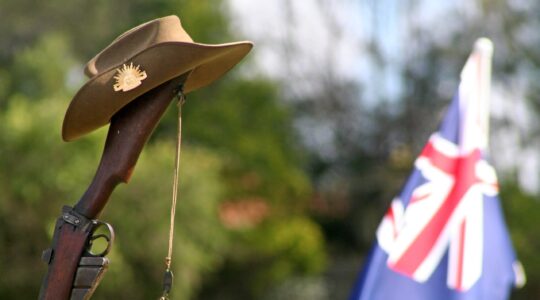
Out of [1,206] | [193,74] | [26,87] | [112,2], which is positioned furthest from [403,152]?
[193,74]

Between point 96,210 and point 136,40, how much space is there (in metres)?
0.49

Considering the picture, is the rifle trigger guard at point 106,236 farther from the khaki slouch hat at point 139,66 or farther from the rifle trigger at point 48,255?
the khaki slouch hat at point 139,66

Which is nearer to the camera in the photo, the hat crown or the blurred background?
the hat crown

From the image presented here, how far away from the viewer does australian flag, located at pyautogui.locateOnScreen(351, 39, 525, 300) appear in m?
5.00

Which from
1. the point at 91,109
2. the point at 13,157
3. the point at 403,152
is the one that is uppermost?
the point at 91,109

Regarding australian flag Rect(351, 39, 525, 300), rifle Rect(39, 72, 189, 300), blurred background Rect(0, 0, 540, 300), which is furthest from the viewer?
blurred background Rect(0, 0, 540, 300)

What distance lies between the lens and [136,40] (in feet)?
11.4

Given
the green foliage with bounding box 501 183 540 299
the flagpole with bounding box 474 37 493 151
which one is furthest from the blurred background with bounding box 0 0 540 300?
the flagpole with bounding box 474 37 493 151

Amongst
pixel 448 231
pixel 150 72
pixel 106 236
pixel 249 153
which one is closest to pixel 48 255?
pixel 106 236

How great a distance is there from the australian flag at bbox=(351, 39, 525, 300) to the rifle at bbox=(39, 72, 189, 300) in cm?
176

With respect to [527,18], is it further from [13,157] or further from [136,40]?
[136,40]

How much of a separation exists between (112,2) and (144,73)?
33261 millimetres

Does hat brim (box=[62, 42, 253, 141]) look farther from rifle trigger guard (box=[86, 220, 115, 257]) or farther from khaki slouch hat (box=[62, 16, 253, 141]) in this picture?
rifle trigger guard (box=[86, 220, 115, 257])

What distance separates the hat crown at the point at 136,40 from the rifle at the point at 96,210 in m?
0.12
